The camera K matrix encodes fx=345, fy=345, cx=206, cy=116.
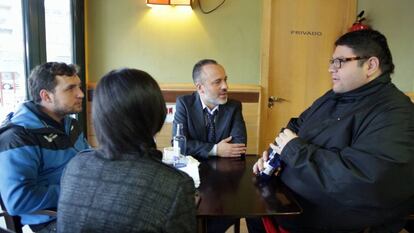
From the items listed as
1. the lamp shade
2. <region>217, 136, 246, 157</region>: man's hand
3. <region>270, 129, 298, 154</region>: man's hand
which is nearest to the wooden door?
the lamp shade

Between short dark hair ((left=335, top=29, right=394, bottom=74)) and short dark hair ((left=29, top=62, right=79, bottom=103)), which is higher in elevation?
short dark hair ((left=335, top=29, right=394, bottom=74))

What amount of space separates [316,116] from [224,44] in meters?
1.82

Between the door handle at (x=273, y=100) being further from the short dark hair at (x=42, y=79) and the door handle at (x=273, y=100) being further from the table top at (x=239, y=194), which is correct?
the short dark hair at (x=42, y=79)

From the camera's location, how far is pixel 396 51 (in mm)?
3555

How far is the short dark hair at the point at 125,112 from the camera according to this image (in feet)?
3.19

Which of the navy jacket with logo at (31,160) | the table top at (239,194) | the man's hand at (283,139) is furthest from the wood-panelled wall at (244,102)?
the man's hand at (283,139)

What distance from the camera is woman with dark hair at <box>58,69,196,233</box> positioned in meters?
0.95

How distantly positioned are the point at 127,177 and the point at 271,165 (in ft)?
2.77

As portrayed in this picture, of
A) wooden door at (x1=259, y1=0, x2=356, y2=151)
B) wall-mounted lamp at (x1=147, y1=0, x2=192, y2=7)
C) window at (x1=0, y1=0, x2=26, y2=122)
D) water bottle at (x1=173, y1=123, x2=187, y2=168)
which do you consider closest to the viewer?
water bottle at (x1=173, y1=123, x2=187, y2=168)

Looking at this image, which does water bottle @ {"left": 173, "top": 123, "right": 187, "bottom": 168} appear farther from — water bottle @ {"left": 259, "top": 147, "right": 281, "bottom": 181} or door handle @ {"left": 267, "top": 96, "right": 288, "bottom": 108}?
door handle @ {"left": 267, "top": 96, "right": 288, "bottom": 108}

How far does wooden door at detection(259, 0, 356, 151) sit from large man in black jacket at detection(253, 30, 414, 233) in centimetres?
183

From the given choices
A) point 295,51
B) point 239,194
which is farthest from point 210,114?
point 295,51

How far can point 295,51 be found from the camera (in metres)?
3.49

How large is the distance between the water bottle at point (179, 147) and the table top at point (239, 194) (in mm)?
117
